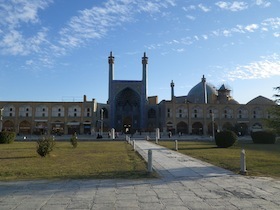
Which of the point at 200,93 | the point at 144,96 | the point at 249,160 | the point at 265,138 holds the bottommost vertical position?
the point at 249,160

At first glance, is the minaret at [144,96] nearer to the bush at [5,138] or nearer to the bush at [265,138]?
the bush at [265,138]

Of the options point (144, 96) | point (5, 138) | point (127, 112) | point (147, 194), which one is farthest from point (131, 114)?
point (147, 194)

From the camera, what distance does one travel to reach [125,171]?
39.9 feet

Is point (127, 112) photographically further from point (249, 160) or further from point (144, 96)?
point (249, 160)

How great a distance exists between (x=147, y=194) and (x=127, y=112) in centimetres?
7565

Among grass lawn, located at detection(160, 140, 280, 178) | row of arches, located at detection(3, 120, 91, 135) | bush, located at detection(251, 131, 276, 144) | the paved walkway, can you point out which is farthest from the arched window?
the paved walkway

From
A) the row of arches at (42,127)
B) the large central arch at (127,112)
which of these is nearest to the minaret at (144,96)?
the large central arch at (127,112)

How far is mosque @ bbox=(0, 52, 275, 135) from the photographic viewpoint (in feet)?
245

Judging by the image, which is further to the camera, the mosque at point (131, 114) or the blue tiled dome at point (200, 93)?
the blue tiled dome at point (200, 93)

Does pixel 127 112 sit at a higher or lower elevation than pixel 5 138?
higher

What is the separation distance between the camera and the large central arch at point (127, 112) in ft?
270

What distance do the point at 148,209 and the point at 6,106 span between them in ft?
244

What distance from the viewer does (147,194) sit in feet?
26.0

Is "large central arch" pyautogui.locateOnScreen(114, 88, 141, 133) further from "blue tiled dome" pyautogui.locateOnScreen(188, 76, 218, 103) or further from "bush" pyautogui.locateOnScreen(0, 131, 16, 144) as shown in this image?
"bush" pyautogui.locateOnScreen(0, 131, 16, 144)
